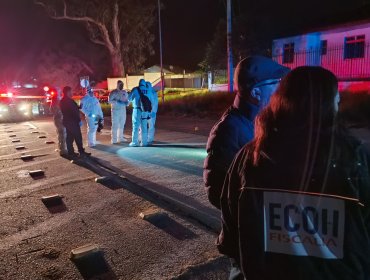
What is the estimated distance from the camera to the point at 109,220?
5.18 m

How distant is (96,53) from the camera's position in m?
47.0

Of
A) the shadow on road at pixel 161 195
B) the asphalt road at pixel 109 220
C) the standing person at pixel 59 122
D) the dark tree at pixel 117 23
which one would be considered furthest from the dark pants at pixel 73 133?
the dark tree at pixel 117 23

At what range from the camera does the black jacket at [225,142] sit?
2406 mm

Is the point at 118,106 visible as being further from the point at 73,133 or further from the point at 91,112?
the point at 73,133

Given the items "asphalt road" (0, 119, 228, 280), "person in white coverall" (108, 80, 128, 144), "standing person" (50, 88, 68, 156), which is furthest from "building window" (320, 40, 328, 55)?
"standing person" (50, 88, 68, 156)

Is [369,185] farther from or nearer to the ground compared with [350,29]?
nearer to the ground

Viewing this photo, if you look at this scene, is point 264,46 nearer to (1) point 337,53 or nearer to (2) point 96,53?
(1) point 337,53

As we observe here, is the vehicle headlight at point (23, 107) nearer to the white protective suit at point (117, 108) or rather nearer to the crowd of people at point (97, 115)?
the crowd of people at point (97, 115)

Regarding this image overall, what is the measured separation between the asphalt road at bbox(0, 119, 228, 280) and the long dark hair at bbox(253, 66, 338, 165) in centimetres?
242

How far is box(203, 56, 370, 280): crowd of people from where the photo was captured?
1.50 meters

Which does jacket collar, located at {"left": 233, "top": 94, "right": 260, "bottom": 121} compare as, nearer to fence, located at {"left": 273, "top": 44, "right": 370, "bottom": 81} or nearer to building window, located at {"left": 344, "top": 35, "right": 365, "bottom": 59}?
fence, located at {"left": 273, "top": 44, "right": 370, "bottom": 81}

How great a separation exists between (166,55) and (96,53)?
15.1 meters

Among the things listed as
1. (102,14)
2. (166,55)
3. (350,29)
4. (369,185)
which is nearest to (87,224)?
(369,185)

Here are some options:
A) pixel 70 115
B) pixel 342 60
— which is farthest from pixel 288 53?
pixel 70 115
